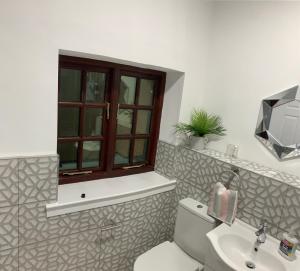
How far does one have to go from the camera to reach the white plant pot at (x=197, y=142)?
195 centimetres

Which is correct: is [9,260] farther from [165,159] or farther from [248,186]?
[248,186]

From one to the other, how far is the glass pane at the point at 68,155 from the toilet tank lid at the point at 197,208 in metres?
0.91

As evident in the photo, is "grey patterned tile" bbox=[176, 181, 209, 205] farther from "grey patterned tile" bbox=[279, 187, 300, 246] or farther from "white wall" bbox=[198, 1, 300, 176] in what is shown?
"grey patterned tile" bbox=[279, 187, 300, 246]

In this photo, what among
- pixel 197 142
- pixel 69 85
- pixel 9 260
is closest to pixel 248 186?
pixel 197 142

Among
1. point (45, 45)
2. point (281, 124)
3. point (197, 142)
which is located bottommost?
point (197, 142)

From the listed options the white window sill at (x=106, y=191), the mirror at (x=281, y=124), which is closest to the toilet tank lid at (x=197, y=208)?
the white window sill at (x=106, y=191)

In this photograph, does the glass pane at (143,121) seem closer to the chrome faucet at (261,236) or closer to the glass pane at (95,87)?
the glass pane at (95,87)

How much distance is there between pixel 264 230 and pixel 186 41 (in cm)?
144

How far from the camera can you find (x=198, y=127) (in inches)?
75.8

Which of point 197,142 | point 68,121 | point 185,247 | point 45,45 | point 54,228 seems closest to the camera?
point 45,45

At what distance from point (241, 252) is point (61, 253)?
1.18 m

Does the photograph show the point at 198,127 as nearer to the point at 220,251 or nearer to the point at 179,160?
the point at 179,160

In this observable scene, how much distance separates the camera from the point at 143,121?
216 cm

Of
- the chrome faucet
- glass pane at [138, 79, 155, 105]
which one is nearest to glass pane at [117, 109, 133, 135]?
glass pane at [138, 79, 155, 105]
